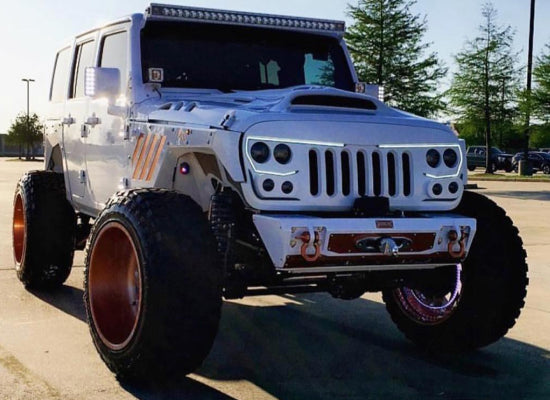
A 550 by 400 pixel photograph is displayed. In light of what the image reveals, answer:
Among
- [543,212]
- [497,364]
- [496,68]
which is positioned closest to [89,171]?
[497,364]

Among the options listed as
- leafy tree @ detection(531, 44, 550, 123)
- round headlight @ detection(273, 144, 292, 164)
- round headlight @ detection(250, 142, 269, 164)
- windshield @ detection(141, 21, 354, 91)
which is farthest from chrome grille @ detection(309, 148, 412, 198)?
leafy tree @ detection(531, 44, 550, 123)

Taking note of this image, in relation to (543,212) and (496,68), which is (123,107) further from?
(496,68)

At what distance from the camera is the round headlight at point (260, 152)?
452 centimetres

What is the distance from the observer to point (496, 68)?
41938 mm

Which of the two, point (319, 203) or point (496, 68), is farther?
point (496, 68)

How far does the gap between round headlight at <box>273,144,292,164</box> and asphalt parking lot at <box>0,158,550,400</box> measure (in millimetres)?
1262

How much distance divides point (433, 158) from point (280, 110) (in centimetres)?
96

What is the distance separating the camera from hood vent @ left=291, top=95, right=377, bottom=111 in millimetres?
4984

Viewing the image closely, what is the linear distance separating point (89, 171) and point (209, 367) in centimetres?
227

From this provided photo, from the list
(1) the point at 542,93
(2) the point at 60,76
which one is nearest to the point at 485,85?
(1) the point at 542,93

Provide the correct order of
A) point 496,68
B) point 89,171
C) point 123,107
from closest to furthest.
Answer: point 123,107 → point 89,171 → point 496,68

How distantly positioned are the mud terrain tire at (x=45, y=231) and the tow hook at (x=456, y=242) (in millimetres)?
3909

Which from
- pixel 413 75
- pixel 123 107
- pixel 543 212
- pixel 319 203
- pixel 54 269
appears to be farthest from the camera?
pixel 413 75

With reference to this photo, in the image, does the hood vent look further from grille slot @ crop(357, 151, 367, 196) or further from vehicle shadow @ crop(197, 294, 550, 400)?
vehicle shadow @ crop(197, 294, 550, 400)
